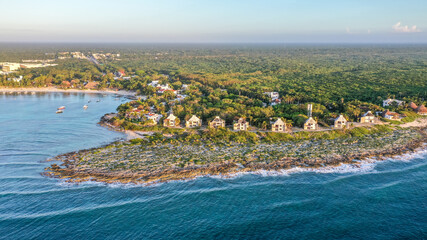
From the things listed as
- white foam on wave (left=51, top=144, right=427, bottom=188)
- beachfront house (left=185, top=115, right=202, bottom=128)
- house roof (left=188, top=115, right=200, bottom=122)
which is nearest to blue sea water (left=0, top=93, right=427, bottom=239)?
white foam on wave (left=51, top=144, right=427, bottom=188)

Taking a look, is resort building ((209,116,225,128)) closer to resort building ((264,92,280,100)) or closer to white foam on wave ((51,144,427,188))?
white foam on wave ((51,144,427,188))

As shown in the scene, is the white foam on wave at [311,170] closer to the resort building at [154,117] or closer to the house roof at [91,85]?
the resort building at [154,117]

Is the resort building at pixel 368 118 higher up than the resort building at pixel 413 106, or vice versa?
the resort building at pixel 413 106

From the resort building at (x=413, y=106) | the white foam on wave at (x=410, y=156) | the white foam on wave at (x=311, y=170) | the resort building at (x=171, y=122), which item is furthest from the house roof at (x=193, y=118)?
the resort building at (x=413, y=106)

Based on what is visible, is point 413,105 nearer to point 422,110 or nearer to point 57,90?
point 422,110

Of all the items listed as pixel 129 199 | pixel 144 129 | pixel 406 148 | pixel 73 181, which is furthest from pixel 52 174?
pixel 406 148
